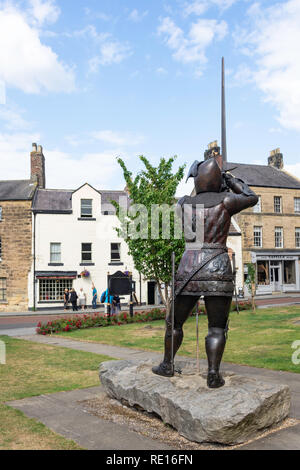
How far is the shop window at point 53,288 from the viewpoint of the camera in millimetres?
29188

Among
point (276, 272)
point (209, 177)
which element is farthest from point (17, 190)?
point (209, 177)

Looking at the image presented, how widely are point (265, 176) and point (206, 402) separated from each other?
114 ft

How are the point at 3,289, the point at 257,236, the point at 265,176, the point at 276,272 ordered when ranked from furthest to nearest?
the point at 265,176 < the point at 276,272 < the point at 257,236 < the point at 3,289

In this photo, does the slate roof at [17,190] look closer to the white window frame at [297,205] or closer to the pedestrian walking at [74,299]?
the pedestrian walking at [74,299]

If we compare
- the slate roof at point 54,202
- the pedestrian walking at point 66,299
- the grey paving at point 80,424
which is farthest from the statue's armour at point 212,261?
the pedestrian walking at point 66,299

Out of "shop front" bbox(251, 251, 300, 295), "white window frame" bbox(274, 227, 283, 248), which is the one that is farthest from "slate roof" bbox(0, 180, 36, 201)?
"white window frame" bbox(274, 227, 283, 248)

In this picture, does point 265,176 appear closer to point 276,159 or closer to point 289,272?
point 276,159

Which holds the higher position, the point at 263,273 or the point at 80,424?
the point at 263,273

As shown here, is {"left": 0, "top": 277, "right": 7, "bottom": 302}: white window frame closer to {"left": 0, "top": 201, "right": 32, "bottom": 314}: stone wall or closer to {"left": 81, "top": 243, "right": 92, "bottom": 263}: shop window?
{"left": 0, "top": 201, "right": 32, "bottom": 314}: stone wall

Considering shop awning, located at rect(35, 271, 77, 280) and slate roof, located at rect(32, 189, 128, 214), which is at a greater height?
slate roof, located at rect(32, 189, 128, 214)

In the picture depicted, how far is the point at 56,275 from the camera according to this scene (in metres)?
29.2

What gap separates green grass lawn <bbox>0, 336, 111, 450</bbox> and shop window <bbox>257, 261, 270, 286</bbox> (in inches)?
1048

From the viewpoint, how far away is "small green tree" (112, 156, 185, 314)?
14.0 m

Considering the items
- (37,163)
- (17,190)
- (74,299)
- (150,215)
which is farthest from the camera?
(37,163)
